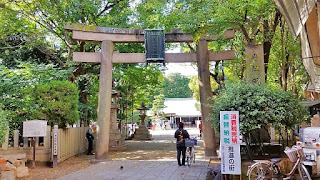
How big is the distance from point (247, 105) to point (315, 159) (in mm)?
1949

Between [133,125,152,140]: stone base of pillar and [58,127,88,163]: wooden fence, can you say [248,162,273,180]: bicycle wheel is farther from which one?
[133,125,152,140]: stone base of pillar

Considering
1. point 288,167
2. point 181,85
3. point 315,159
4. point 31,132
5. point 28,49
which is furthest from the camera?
point 181,85

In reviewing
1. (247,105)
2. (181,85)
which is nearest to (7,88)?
(247,105)

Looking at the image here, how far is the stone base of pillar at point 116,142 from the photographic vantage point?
16156 mm

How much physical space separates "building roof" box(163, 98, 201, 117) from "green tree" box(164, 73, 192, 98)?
197 inches

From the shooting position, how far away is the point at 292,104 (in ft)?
24.4

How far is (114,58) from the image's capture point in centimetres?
1205

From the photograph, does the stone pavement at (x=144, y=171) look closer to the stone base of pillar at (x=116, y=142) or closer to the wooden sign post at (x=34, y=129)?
the wooden sign post at (x=34, y=129)

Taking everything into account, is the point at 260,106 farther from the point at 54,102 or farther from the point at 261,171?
the point at 54,102

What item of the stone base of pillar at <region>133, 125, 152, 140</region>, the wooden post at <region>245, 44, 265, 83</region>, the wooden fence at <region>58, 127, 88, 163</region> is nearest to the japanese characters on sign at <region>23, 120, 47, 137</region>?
the wooden fence at <region>58, 127, 88, 163</region>

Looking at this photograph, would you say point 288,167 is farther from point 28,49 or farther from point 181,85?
point 181,85

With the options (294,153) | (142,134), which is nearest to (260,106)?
(294,153)

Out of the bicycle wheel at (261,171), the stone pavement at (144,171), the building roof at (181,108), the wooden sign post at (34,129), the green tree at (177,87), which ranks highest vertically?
the green tree at (177,87)

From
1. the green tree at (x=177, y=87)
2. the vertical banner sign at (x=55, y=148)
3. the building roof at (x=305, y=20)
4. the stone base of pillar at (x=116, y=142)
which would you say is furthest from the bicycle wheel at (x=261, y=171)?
the green tree at (x=177, y=87)
